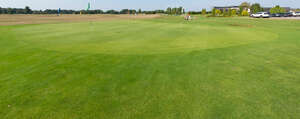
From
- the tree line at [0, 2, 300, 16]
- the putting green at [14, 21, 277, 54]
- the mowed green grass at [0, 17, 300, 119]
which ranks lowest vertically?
the mowed green grass at [0, 17, 300, 119]

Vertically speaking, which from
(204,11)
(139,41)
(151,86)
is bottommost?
(151,86)

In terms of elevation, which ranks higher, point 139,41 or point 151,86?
point 139,41

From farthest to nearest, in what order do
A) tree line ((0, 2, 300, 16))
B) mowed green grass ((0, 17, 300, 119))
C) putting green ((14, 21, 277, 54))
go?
tree line ((0, 2, 300, 16)) < putting green ((14, 21, 277, 54)) < mowed green grass ((0, 17, 300, 119))

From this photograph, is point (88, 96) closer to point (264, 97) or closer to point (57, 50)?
point (264, 97)

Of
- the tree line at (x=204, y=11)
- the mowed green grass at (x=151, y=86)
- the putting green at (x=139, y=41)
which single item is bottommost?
the mowed green grass at (x=151, y=86)

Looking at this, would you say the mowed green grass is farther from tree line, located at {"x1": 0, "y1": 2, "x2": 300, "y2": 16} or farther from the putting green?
tree line, located at {"x1": 0, "y1": 2, "x2": 300, "y2": 16}

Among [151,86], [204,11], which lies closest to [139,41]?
[151,86]

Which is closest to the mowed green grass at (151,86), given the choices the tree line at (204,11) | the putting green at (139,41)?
the putting green at (139,41)

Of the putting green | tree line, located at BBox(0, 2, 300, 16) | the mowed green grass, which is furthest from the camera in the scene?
tree line, located at BBox(0, 2, 300, 16)

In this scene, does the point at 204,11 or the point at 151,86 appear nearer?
the point at 151,86

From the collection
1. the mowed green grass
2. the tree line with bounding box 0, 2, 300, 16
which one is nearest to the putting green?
the mowed green grass

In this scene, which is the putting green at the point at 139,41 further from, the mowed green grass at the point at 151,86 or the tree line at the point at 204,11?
the tree line at the point at 204,11

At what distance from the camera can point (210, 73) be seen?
231 inches

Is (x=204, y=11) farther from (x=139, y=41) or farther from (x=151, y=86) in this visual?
(x=151, y=86)
